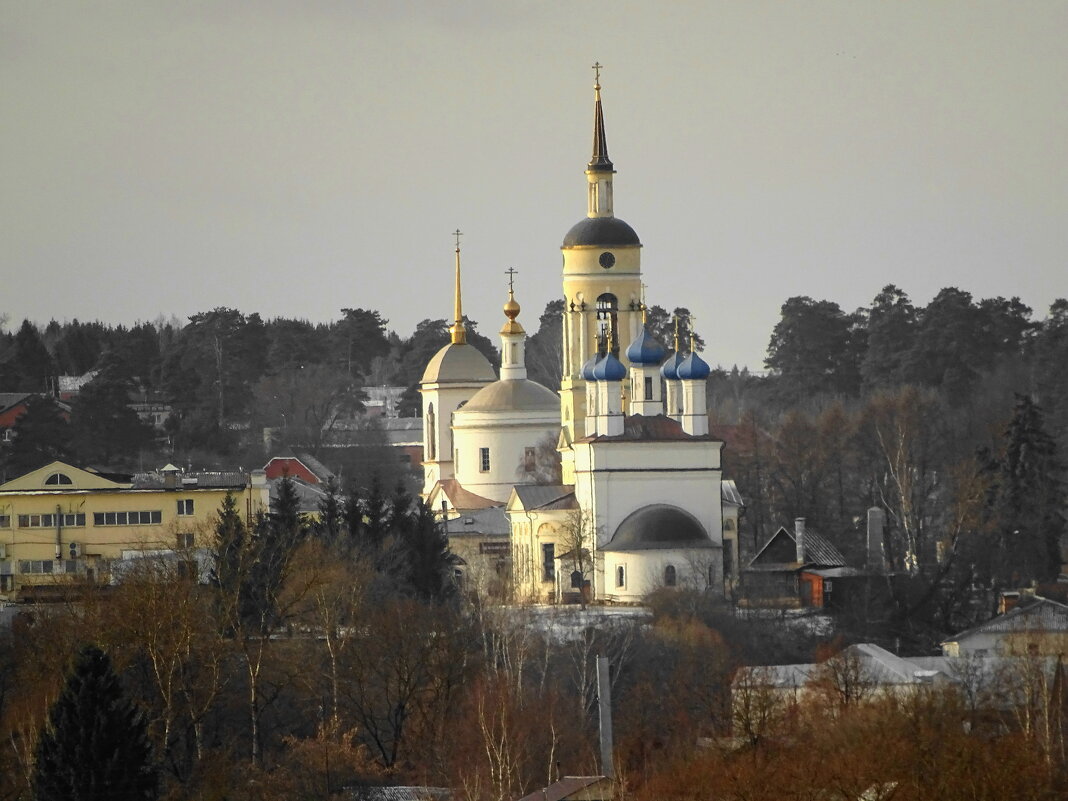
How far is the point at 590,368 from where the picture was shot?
61.2 m

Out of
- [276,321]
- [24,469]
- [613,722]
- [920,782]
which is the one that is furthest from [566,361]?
[276,321]

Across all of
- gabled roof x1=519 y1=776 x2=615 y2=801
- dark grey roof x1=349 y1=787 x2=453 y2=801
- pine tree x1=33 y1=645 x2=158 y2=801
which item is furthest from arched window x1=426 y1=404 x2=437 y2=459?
pine tree x1=33 y1=645 x2=158 y2=801

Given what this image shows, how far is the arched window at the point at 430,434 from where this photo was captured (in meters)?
73.9

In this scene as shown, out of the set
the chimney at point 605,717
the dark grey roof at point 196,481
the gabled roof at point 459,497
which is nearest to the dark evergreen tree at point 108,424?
the gabled roof at point 459,497

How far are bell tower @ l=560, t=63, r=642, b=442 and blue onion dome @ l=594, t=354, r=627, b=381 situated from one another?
537 centimetres

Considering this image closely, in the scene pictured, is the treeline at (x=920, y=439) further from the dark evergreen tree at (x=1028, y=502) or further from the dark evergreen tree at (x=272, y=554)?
the dark evergreen tree at (x=272, y=554)

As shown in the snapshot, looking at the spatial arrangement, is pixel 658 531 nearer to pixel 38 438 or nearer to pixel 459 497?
pixel 459 497

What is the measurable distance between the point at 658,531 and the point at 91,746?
71.1 feet

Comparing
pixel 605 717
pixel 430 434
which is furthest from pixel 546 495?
pixel 605 717

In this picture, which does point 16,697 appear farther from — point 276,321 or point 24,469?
point 276,321

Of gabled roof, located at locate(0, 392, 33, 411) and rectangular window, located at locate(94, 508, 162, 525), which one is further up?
gabled roof, located at locate(0, 392, 33, 411)

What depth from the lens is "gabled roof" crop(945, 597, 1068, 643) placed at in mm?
50688

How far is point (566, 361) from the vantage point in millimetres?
65562

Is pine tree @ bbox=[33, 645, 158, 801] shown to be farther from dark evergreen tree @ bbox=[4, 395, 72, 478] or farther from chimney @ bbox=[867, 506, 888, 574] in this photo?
dark evergreen tree @ bbox=[4, 395, 72, 478]
